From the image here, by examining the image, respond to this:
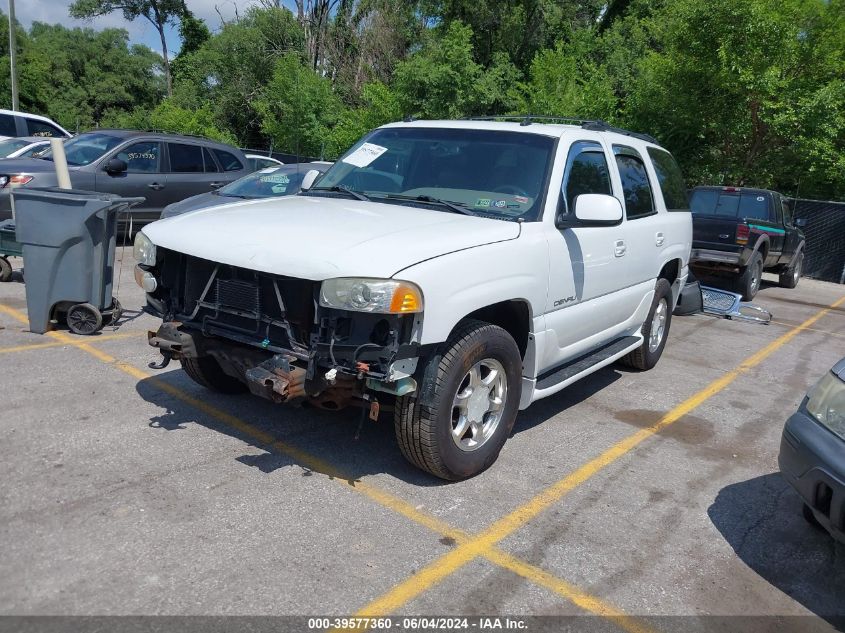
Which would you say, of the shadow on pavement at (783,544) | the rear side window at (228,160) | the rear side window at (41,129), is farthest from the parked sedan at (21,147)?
the shadow on pavement at (783,544)

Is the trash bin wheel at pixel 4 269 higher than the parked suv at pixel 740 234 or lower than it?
lower

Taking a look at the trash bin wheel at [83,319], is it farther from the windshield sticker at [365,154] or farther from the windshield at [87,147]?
the windshield at [87,147]

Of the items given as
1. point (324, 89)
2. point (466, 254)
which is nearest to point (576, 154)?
point (466, 254)

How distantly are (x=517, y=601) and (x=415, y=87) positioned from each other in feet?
65.0

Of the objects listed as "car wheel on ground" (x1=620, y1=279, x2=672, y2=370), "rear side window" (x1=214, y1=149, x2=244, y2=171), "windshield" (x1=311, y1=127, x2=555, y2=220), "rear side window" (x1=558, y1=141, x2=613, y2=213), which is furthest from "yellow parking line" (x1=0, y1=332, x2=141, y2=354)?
"rear side window" (x1=214, y1=149, x2=244, y2=171)

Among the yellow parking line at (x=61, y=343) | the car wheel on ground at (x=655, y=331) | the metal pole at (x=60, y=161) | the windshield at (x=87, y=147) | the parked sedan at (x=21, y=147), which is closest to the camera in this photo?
the yellow parking line at (x=61, y=343)

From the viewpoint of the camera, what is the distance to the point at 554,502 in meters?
4.10

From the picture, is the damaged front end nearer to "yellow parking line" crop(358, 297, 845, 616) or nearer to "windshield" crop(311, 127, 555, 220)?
"yellow parking line" crop(358, 297, 845, 616)

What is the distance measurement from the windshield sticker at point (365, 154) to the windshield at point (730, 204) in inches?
331

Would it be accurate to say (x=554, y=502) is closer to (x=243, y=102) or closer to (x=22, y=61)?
(x=243, y=102)

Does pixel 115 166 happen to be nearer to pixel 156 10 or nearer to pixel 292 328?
pixel 292 328

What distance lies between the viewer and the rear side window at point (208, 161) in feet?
41.0

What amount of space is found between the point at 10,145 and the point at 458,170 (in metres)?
12.6

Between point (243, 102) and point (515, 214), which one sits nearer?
point (515, 214)
